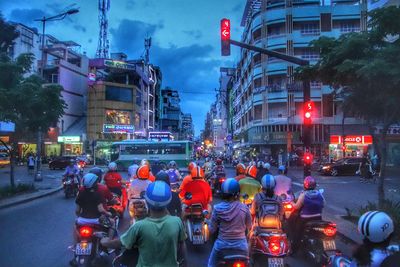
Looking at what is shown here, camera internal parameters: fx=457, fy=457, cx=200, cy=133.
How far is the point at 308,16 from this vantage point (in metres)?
56.8

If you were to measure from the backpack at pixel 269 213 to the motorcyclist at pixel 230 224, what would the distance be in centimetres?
118

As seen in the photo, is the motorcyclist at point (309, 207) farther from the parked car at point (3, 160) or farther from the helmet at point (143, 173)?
the parked car at point (3, 160)

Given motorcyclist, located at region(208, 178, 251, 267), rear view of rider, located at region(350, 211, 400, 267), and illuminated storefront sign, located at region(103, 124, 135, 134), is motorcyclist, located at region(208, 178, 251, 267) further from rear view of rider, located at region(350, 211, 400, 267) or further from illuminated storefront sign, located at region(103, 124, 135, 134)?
illuminated storefront sign, located at region(103, 124, 135, 134)

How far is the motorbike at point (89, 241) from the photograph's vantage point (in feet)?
22.8

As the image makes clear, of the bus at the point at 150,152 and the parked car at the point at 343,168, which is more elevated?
the bus at the point at 150,152

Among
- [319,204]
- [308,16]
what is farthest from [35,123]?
[308,16]

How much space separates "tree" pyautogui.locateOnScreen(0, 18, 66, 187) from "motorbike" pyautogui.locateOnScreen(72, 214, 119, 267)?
11.7m

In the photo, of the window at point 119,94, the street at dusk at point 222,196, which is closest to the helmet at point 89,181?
the street at dusk at point 222,196

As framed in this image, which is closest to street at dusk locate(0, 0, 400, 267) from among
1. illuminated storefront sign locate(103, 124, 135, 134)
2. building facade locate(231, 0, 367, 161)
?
building facade locate(231, 0, 367, 161)

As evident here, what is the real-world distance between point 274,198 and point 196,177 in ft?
8.90

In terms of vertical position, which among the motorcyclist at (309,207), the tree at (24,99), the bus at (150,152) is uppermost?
the tree at (24,99)

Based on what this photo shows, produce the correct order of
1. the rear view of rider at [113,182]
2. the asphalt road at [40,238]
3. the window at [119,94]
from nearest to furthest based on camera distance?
the asphalt road at [40,238], the rear view of rider at [113,182], the window at [119,94]

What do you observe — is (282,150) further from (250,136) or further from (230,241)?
(230,241)

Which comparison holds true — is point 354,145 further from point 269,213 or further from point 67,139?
point 269,213
